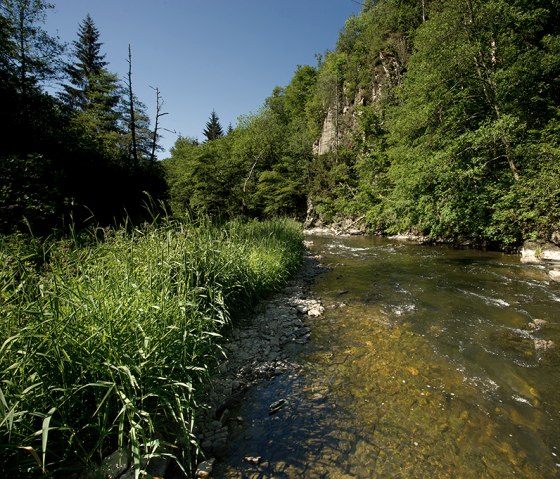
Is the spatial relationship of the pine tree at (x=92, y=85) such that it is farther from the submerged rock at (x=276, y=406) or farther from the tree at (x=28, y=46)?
the submerged rock at (x=276, y=406)

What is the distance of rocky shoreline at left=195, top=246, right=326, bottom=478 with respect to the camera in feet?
8.81

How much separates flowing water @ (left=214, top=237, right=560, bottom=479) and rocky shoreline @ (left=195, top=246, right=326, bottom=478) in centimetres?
17

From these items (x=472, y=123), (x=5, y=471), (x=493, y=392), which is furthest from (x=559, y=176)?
(x=5, y=471)

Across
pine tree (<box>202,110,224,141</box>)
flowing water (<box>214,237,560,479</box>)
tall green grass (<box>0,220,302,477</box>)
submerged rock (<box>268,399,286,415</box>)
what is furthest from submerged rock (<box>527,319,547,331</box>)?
pine tree (<box>202,110,224,141</box>)

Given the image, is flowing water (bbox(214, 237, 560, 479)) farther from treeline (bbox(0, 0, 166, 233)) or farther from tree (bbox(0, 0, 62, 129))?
tree (bbox(0, 0, 62, 129))

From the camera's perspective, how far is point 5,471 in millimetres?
1569

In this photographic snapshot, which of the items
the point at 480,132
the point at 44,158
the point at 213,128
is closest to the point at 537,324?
the point at 480,132

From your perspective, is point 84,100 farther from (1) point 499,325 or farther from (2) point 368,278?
(1) point 499,325

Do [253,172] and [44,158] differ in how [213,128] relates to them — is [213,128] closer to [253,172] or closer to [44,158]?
[253,172]

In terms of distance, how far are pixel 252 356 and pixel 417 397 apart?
90.7 inches

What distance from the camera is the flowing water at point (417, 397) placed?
7.98ft

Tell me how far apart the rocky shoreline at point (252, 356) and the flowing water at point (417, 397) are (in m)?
0.17

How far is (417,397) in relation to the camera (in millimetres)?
3285

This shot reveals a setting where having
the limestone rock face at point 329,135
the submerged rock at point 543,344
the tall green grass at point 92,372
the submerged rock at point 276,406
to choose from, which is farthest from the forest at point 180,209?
the submerged rock at point 543,344
